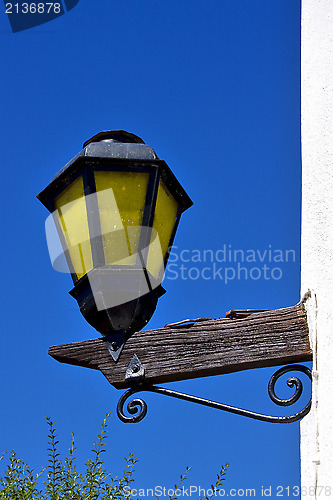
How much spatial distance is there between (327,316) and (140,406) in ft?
2.23

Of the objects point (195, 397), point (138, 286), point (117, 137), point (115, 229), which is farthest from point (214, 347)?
point (117, 137)

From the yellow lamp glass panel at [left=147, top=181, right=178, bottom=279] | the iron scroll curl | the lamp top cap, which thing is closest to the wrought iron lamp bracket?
the iron scroll curl

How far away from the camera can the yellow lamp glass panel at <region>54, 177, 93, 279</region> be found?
87.0 inches

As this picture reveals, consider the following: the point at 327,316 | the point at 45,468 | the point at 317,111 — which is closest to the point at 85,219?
the point at 327,316

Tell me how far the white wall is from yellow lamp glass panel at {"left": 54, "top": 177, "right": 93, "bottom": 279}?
2.57ft

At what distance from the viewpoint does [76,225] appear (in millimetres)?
2252

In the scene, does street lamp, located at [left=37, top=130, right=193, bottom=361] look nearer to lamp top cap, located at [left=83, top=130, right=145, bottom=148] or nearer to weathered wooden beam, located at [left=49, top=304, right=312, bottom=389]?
lamp top cap, located at [left=83, top=130, right=145, bottom=148]

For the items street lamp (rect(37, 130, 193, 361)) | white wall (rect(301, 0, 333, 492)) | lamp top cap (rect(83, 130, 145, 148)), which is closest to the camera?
street lamp (rect(37, 130, 193, 361))

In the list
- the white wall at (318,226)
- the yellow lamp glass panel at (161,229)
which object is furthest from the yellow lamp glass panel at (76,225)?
the white wall at (318,226)

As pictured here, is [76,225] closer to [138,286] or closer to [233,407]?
[138,286]

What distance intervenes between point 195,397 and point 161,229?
549 millimetres

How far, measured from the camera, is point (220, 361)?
2408 millimetres

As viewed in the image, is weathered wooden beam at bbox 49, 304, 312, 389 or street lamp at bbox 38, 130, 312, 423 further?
weathered wooden beam at bbox 49, 304, 312, 389

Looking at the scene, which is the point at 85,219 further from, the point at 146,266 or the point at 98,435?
the point at 98,435
